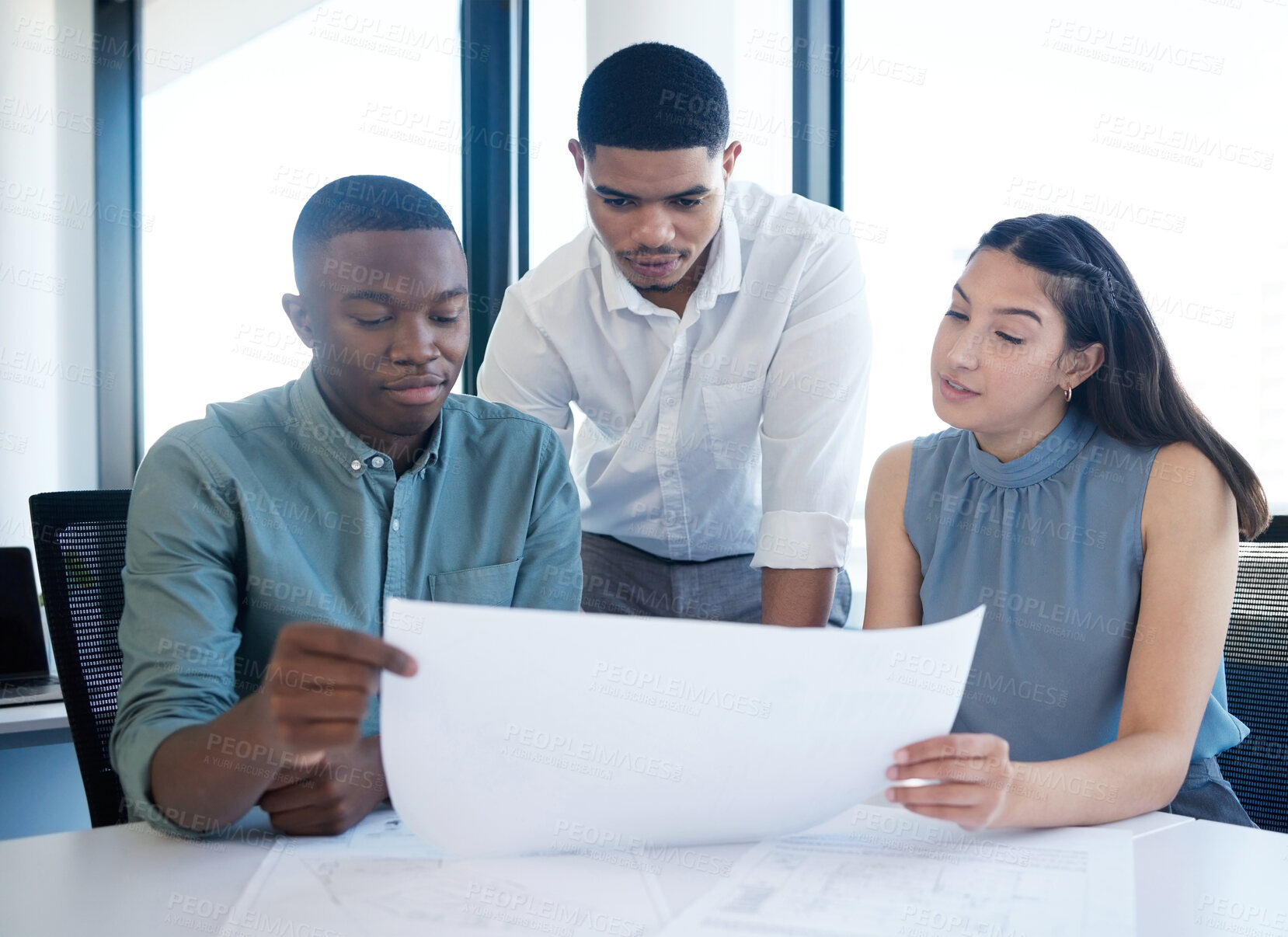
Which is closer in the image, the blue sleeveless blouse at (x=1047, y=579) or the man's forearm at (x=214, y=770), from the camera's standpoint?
the man's forearm at (x=214, y=770)

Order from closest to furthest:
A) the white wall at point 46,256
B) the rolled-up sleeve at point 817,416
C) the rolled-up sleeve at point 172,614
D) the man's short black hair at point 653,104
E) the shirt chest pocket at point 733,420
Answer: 1. the rolled-up sleeve at point 172,614
2. the man's short black hair at point 653,104
3. the rolled-up sleeve at point 817,416
4. the shirt chest pocket at point 733,420
5. the white wall at point 46,256

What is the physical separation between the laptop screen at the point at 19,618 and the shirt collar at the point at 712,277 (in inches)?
70.5

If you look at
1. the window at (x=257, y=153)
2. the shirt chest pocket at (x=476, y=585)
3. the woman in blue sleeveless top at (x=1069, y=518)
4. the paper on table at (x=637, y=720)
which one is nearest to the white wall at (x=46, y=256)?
the window at (x=257, y=153)

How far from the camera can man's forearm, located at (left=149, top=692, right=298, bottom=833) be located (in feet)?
2.96

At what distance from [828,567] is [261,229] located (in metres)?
2.89

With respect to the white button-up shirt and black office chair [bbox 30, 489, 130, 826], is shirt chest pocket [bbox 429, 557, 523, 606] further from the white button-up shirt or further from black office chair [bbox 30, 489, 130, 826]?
the white button-up shirt

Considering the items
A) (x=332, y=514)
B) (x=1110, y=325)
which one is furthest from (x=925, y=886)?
(x=1110, y=325)

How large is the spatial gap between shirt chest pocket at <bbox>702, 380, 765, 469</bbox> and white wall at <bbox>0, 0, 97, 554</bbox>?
3.08m

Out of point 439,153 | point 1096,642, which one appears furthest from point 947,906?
point 439,153

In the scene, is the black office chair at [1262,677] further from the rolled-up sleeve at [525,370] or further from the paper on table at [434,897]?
the rolled-up sleeve at [525,370]

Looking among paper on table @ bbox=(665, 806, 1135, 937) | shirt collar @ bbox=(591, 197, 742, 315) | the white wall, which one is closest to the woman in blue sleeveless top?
paper on table @ bbox=(665, 806, 1135, 937)

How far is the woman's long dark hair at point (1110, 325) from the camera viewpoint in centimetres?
141

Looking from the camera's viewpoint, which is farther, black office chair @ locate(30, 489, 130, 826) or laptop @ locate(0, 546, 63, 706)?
laptop @ locate(0, 546, 63, 706)

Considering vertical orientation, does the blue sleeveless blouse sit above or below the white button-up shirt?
below
